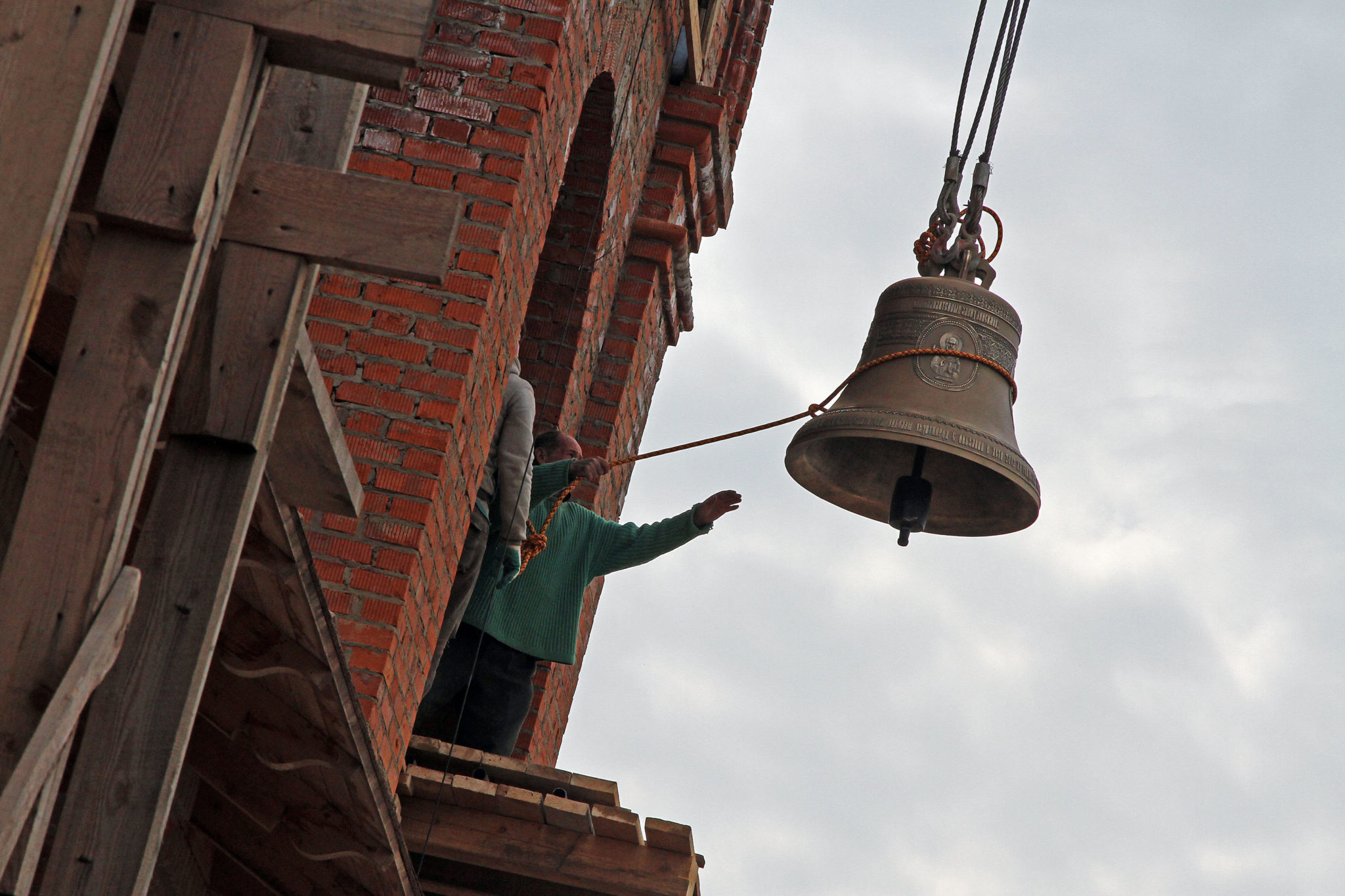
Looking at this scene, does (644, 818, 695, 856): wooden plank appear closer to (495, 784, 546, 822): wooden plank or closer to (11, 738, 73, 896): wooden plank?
(495, 784, 546, 822): wooden plank

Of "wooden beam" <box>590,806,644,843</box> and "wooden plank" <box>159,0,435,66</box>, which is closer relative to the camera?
"wooden plank" <box>159,0,435,66</box>

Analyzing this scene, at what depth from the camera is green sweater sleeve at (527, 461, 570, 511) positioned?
5.64 metres

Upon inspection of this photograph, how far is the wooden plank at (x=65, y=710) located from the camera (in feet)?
6.64

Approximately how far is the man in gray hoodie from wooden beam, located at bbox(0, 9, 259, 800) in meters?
2.97

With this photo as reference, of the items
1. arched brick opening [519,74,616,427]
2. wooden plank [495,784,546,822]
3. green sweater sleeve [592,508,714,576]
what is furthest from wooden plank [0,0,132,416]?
arched brick opening [519,74,616,427]

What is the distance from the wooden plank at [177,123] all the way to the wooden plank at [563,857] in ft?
9.28

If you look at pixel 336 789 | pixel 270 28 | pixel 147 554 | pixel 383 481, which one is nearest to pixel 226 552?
pixel 147 554

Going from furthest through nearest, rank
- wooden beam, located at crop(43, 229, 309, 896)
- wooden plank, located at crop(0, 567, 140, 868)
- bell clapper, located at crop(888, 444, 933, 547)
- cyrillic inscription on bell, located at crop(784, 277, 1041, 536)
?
bell clapper, located at crop(888, 444, 933, 547), cyrillic inscription on bell, located at crop(784, 277, 1041, 536), wooden beam, located at crop(43, 229, 309, 896), wooden plank, located at crop(0, 567, 140, 868)

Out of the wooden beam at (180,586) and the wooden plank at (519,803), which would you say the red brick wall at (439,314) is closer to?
the wooden plank at (519,803)

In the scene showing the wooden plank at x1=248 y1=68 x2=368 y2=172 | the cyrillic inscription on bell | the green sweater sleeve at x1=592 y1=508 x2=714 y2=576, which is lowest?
the wooden plank at x1=248 y1=68 x2=368 y2=172

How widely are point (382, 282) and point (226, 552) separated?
228cm

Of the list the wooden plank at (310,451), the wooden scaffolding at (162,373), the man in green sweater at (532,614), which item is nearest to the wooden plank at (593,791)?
the man in green sweater at (532,614)

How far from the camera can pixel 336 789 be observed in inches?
136

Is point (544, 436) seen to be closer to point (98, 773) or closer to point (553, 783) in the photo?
point (553, 783)
